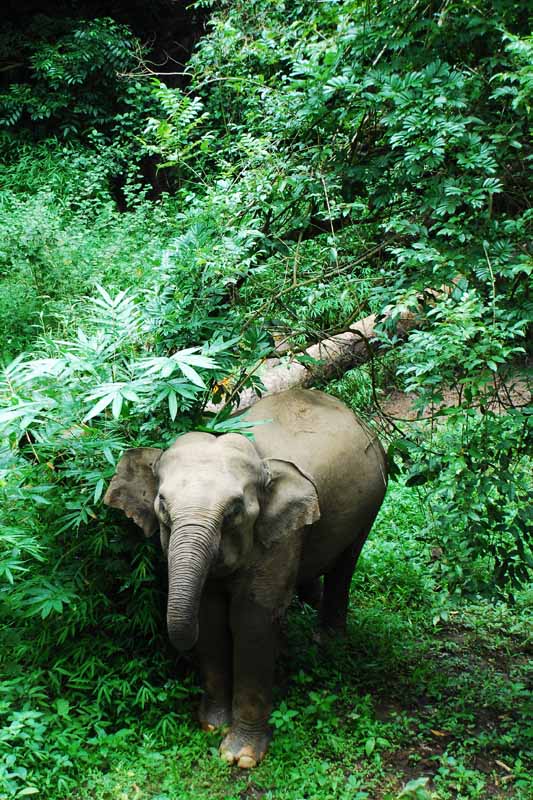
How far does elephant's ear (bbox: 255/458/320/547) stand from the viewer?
14.7ft

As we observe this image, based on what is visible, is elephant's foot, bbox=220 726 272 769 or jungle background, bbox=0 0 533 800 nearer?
jungle background, bbox=0 0 533 800

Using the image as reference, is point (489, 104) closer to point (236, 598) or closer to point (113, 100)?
point (236, 598)

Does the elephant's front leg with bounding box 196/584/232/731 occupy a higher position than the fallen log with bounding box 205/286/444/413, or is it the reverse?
the fallen log with bounding box 205/286/444/413

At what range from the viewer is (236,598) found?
4.52m

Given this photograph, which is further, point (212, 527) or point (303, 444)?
point (303, 444)

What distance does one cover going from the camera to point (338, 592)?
5.88 metres

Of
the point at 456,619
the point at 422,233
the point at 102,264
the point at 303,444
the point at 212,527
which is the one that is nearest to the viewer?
the point at 212,527

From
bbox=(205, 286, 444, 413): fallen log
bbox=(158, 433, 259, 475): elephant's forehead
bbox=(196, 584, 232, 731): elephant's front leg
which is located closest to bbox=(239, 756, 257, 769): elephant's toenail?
bbox=(196, 584, 232, 731): elephant's front leg

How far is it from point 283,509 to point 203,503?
731mm

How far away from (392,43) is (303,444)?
90.3 inches

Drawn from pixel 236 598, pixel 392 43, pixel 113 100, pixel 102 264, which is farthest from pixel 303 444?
pixel 113 100

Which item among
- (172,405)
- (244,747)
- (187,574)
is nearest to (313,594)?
(244,747)

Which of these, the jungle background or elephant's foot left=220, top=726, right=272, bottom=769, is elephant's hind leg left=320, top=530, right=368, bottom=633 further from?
elephant's foot left=220, top=726, right=272, bottom=769

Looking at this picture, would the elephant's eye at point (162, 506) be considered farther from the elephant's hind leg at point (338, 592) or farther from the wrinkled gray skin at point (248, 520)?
the elephant's hind leg at point (338, 592)
